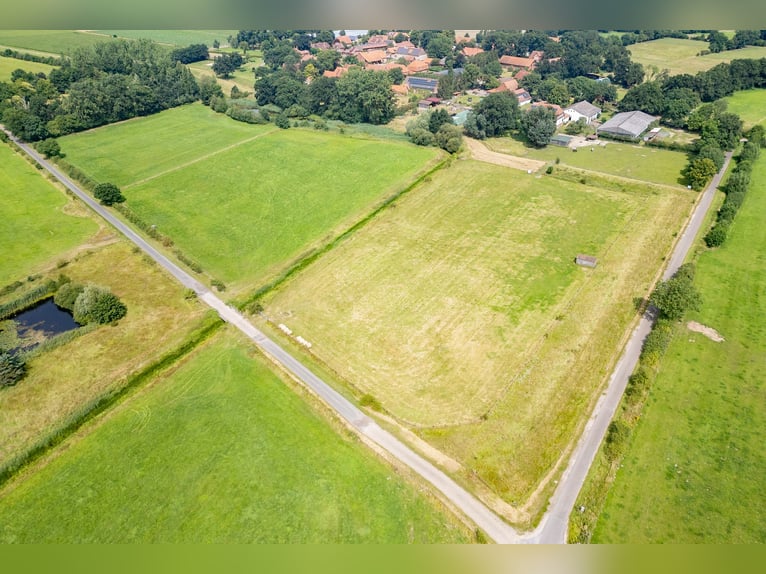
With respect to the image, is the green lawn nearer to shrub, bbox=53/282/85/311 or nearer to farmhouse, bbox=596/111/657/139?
shrub, bbox=53/282/85/311

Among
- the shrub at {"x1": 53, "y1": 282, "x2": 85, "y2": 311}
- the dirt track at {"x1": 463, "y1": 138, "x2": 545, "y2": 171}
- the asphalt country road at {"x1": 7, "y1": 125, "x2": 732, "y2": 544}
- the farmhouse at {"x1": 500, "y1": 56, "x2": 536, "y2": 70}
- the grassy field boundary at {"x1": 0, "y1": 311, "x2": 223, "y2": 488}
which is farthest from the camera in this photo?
the farmhouse at {"x1": 500, "y1": 56, "x2": 536, "y2": 70}

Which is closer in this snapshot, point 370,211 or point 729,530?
point 729,530

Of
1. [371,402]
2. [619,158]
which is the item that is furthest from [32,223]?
[619,158]

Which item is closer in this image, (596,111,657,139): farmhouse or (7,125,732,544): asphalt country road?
(7,125,732,544): asphalt country road

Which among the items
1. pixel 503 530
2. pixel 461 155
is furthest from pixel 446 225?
pixel 503 530

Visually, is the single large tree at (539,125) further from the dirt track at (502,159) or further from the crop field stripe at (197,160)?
the crop field stripe at (197,160)

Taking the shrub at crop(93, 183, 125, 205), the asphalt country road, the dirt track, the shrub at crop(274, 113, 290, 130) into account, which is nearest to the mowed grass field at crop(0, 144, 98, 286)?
the shrub at crop(93, 183, 125, 205)

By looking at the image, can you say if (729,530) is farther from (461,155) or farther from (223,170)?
(223,170)

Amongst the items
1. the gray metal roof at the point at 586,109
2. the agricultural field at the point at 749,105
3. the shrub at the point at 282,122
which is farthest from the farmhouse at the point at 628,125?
the shrub at the point at 282,122
